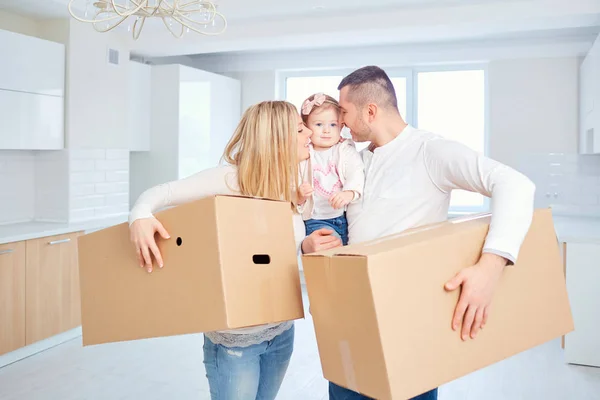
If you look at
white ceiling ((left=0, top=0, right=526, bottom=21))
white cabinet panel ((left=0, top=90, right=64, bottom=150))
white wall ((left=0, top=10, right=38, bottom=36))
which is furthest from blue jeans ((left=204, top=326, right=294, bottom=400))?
white wall ((left=0, top=10, right=38, bottom=36))

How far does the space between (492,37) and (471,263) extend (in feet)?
13.9

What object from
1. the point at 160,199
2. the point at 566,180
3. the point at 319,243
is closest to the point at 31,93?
the point at 160,199

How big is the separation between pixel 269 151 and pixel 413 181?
1.29ft

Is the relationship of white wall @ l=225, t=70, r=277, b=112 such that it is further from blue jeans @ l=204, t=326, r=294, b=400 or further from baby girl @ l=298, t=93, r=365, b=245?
blue jeans @ l=204, t=326, r=294, b=400

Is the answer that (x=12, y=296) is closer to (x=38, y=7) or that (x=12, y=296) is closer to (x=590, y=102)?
(x=38, y=7)

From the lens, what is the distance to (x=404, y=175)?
160 centimetres

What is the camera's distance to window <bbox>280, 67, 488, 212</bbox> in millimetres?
5320

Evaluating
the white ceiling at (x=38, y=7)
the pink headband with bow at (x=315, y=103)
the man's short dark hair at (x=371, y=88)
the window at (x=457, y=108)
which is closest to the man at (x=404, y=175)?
the man's short dark hair at (x=371, y=88)

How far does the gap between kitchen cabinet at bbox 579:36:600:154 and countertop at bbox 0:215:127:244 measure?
333 centimetres

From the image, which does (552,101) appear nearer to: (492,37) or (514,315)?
(492,37)

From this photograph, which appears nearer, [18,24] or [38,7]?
[38,7]

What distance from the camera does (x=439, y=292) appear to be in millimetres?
1163

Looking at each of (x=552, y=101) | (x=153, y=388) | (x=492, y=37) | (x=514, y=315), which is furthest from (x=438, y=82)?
(x=514, y=315)

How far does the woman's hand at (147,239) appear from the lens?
1.37 metres
